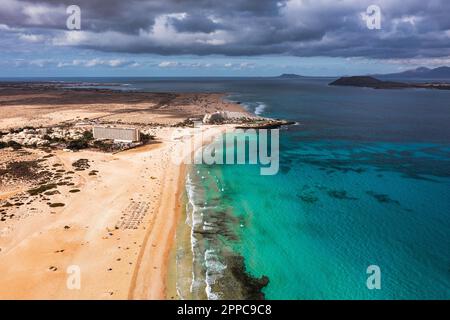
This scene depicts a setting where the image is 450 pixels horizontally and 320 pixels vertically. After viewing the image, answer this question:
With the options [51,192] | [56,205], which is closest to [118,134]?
[51,192]

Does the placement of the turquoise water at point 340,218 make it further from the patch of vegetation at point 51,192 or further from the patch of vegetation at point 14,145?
the patch of vegetation at point 14,145

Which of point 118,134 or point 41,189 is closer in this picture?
point 41,189

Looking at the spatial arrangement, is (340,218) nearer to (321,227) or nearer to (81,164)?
(321,227)

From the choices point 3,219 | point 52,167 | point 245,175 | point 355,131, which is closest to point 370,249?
point 245,175
